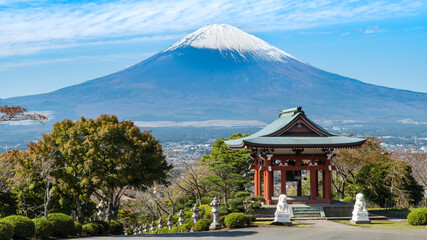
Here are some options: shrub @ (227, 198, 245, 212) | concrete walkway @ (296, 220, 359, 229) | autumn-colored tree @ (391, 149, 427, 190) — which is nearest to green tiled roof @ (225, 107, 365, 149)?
shrub @ (227, 198, 245, 212)

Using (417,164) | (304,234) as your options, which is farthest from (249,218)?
(417,164)

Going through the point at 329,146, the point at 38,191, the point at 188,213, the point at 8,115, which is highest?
the point at 8,115

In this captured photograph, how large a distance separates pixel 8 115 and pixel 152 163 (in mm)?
10986

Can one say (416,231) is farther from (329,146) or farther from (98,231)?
(98,231)

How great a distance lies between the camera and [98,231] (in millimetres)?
26078

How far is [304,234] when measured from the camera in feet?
74.1

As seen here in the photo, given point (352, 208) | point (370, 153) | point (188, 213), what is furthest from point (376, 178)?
point (188, 213)

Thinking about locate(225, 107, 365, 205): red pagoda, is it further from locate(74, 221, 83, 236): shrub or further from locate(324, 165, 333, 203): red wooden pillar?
locate(74, 221, 83, 236): shrub

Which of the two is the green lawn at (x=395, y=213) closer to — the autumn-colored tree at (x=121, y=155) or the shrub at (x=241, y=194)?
the shrub at (x=241, y=194)

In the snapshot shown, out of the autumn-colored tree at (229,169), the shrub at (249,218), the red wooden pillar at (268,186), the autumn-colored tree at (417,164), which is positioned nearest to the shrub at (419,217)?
the shrub at (249,218)

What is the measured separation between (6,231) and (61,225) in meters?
3.22

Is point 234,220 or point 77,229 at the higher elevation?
point 77,229

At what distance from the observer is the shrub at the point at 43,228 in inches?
815

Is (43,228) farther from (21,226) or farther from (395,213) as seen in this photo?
(395,213)
